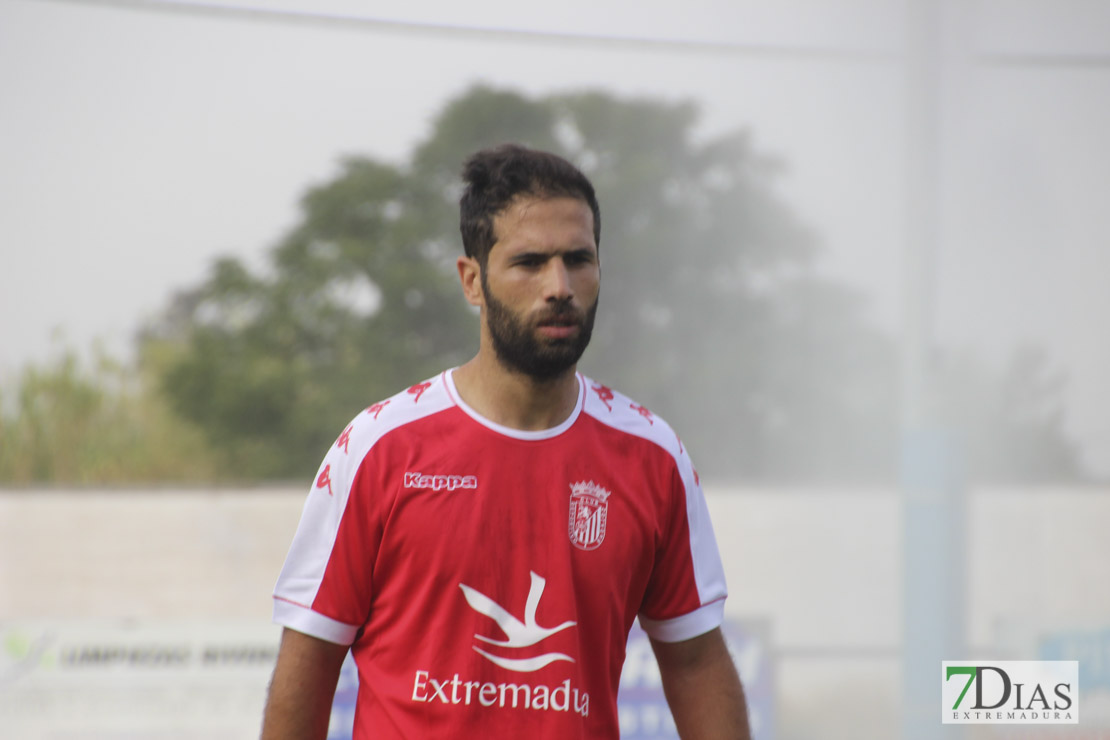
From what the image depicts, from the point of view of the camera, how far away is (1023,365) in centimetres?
520

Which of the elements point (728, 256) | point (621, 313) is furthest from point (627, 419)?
point (728, 256)

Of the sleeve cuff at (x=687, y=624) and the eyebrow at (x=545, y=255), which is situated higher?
the eyebrow at (x=545, y=255)

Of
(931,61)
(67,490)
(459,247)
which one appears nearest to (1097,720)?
(931,61)

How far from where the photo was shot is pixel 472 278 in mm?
1662

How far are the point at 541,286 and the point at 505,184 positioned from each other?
0.58ft

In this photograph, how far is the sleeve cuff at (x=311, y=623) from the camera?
1510 millimetres

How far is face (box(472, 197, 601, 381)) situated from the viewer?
154 centimetres

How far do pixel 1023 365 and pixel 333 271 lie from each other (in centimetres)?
337

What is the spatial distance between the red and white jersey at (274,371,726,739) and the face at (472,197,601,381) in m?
0.12

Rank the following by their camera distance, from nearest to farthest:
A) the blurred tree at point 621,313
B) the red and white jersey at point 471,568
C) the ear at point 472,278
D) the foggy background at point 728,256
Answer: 1. the red and white jersey at point 471,568
2. the ear at point 472,278
3. the foggy background at point 728,256
4. the blurred tree at point 621,313

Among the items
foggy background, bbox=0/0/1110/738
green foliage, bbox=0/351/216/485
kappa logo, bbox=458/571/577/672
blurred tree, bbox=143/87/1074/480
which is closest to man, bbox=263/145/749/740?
kappa logo, bbox=458/571/577/672

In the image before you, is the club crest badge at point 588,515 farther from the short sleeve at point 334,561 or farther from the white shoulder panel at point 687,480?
the short sleeve at point 334,561

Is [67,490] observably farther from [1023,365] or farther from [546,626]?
[1023,365]

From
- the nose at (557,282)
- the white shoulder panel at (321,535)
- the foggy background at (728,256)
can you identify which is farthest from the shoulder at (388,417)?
the foggy background at (728,256)
